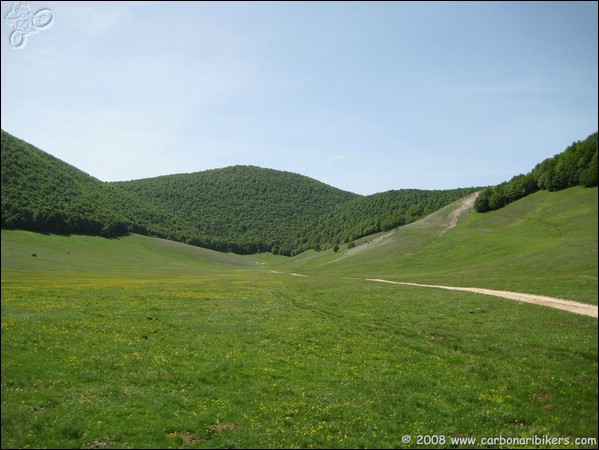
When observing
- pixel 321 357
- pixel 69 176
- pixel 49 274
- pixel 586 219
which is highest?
pixel 69 176

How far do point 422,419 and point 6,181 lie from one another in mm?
18205

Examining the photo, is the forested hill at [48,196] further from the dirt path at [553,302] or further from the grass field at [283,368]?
the dirt path at [553,302]

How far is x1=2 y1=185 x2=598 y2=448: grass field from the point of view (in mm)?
13383

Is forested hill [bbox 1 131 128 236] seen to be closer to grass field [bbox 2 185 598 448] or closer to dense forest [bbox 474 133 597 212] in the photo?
grass field [bbox 2 185 598 448]

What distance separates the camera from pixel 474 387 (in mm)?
17625

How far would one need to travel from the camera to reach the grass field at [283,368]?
43.9ft

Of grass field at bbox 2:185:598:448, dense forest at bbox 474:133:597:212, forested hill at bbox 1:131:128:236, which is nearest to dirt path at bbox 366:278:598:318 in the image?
grass field at bbox 2:185:598:448

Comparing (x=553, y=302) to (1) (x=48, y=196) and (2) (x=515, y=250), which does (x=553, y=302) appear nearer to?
(2) (x=515, y=250)

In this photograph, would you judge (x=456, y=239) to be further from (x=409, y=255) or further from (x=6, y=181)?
(x=6, y=181)

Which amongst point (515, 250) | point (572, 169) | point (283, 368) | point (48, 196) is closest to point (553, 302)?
point (515, 250)

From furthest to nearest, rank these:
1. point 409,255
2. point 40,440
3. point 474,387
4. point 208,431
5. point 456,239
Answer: point 409,255 < point 456,239 < point 474,387 < point 208,431 < point 40,440

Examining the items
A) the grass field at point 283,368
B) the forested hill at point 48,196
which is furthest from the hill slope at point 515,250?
the forested hill at point 48,196

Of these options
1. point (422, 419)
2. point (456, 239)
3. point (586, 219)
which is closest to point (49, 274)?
point (422, 419)

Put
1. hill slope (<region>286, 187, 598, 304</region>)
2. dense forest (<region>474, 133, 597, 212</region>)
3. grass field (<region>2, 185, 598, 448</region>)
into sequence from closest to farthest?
grass field (<region>2, 185, 598, 448</region>) < dense forest (<region>474, 133, 597, 212</region>) < hill slope (<region>286, 187, 598, 304</region>)
